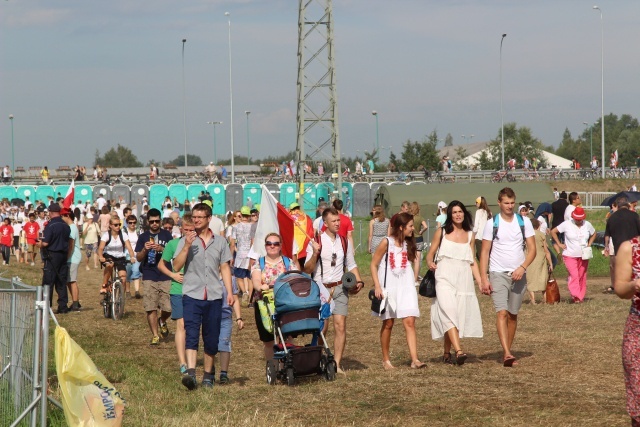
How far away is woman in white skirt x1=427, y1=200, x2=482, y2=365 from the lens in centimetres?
1155

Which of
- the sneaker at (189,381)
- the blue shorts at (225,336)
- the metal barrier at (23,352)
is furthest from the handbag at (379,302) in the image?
the metal barrier at (23,352)

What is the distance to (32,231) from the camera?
32.1 meters

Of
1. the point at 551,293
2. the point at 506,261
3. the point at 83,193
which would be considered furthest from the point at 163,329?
the point at 83,193

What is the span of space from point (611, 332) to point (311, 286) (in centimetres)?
542

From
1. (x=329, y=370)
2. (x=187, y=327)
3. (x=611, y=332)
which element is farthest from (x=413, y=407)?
(x=611, y=332)

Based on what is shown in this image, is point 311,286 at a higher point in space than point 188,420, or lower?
higher

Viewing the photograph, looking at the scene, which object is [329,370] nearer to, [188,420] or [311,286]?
[311,286]

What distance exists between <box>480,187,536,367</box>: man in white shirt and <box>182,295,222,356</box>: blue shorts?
9.84 ft

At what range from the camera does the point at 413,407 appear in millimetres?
9055

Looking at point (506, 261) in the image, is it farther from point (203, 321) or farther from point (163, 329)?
point (163, 329)

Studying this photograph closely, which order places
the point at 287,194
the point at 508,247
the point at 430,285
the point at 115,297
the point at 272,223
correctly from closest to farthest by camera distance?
the point at 508,247, the point at 430,285, the point at 272,223, the point at 115,297, the point at 287,194

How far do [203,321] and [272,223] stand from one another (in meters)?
2.22

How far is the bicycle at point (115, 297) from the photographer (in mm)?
17641

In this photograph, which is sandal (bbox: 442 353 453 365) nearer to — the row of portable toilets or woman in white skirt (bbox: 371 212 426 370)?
woman in white skirt (bbox: 371 212 426 370)
